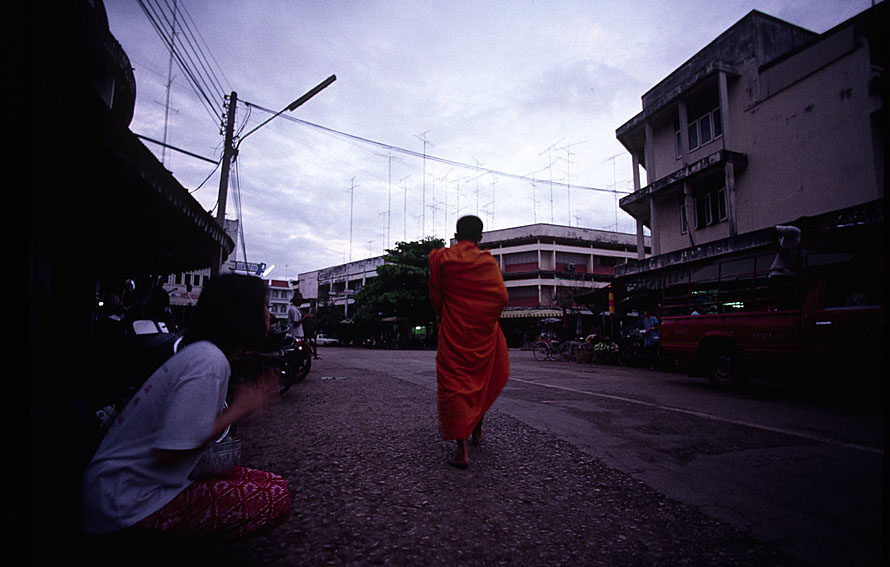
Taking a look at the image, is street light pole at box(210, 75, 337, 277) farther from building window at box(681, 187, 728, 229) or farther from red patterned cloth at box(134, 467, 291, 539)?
building window at box(681, 187, 728, 229)

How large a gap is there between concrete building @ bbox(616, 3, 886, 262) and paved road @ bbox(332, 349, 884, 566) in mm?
7776

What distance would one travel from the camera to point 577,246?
4497 centimetres

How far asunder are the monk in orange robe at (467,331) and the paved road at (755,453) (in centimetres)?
97

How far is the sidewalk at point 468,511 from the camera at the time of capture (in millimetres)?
1814

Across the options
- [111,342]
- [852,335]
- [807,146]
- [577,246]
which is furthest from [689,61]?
[577,246]

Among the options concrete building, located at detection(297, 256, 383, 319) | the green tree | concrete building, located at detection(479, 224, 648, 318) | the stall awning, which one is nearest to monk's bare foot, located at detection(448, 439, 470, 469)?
the green tree

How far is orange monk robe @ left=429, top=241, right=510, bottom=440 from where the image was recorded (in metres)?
3.18

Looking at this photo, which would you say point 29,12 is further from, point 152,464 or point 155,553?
point 155,553

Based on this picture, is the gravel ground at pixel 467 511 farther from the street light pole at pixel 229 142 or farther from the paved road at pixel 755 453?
the street light pole at pixel 229 142

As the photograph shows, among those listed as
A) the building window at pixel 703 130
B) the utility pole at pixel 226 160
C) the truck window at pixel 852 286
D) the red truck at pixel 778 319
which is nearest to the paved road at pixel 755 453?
the red truck at pixel 778 319

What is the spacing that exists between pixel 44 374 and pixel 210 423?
67.0 inches

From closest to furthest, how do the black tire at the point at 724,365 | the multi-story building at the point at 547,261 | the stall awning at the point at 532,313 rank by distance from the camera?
the black tire at the point at 724,365, the stall awning at the point at 532,313, the multi-story building at the point at 547,261

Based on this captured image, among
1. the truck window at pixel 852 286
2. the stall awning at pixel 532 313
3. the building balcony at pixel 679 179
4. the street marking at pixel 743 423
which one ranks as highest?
the building balcony at pixel 679 179

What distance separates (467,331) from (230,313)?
2031 mm
